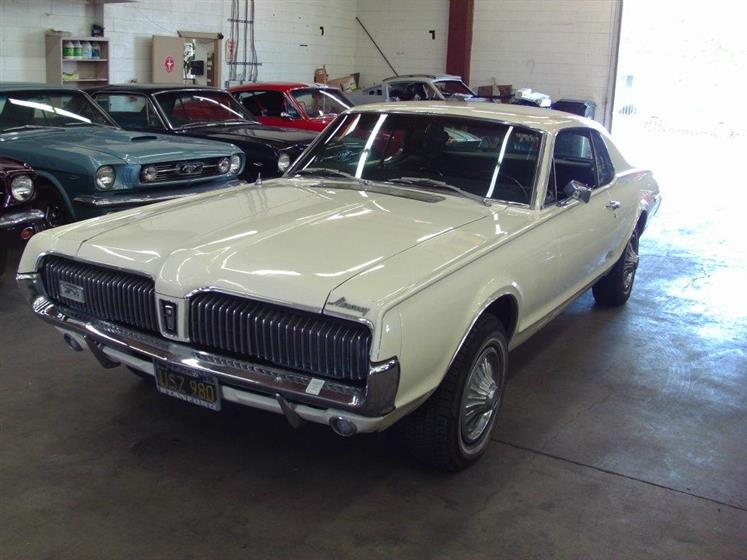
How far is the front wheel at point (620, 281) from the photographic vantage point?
18.6 ft

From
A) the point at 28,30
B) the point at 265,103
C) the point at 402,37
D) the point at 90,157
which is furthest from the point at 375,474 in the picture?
the point at 402,37

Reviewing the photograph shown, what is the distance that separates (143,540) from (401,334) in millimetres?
1187

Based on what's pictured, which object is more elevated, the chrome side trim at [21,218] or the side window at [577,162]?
the side window at [577,162]

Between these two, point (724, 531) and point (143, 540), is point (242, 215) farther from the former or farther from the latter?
point (724, 531)

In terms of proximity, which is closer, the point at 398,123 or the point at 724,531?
the point at 724,531

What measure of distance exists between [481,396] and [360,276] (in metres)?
0.89

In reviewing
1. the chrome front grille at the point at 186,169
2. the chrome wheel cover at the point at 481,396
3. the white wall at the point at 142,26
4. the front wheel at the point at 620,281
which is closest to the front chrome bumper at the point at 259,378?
the chrome wheel cover at the point at 481,396

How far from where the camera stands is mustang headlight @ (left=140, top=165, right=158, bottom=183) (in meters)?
6.18

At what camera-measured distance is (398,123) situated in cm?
451

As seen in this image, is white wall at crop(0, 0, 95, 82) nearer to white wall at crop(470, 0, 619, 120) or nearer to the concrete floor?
the concrete floor

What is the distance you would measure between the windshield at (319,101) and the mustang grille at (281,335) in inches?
311

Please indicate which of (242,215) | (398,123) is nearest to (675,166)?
(398,123)

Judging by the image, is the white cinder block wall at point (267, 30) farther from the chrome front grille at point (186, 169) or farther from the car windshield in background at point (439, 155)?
the car windshield in background at point (439, 155)

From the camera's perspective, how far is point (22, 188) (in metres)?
5.55
